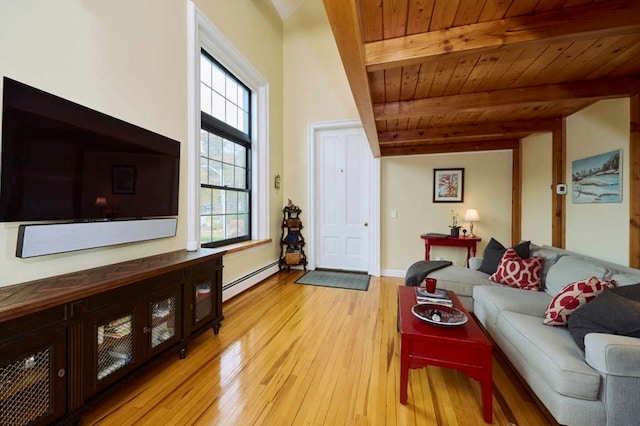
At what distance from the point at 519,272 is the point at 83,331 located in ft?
11.1

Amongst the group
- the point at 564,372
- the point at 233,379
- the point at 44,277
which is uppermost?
the point at 44,277

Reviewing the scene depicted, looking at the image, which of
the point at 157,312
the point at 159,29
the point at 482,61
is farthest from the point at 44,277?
the point at 482,61

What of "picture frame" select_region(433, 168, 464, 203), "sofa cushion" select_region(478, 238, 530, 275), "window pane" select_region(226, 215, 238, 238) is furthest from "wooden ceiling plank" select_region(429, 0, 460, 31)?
"window pane" select_region(226, 215, 238, 238)

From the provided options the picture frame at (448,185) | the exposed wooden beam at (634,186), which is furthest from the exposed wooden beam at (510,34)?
the picture frame at (448,185)

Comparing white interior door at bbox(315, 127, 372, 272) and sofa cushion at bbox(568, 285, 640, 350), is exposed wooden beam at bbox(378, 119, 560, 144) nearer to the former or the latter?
white interior door at bbox(315, 127, 372, 272)

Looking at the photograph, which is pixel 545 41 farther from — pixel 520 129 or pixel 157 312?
pixel 157 312

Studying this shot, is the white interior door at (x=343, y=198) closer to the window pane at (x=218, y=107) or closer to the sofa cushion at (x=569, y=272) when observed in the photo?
the window pane at (x=218, y=107)

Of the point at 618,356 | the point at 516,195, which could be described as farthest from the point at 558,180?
the point at 618,356

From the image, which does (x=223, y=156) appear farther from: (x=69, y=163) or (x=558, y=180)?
(x=558, y=180)

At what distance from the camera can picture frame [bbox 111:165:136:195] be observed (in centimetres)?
188

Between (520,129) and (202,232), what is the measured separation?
3991 millimetres

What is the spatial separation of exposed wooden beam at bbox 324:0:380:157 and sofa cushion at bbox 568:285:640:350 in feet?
6.40

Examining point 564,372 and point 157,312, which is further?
point 157,312

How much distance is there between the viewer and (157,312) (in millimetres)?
1842
